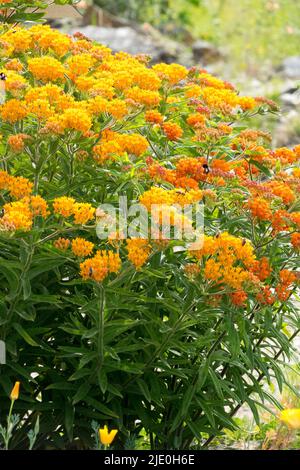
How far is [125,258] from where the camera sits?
3045 millimetres

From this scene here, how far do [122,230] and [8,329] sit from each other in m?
0.56

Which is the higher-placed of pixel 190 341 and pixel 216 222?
pixel 216 222

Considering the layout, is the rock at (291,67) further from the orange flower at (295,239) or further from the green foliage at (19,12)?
the orange flower at (295,239)

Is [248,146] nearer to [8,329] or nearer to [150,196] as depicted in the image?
[150,196]

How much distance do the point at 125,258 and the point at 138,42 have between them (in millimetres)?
10027

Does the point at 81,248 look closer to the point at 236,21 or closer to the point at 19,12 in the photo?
the point at 19,12

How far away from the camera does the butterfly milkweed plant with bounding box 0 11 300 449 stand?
2736 mm

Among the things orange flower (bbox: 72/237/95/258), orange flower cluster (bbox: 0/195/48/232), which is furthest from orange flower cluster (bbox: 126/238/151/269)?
orange flower cluster (bbox: 0/195/48/232)

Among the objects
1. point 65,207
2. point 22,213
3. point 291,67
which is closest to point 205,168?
point 65,207

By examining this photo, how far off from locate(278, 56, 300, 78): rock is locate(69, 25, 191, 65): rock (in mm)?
1405

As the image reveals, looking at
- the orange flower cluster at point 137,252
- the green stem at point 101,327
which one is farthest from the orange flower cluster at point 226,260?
the green stem at point 101,327

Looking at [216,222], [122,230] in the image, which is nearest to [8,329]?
[122,230]

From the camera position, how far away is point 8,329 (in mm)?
2982

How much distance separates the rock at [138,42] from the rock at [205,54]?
6.8 inches
